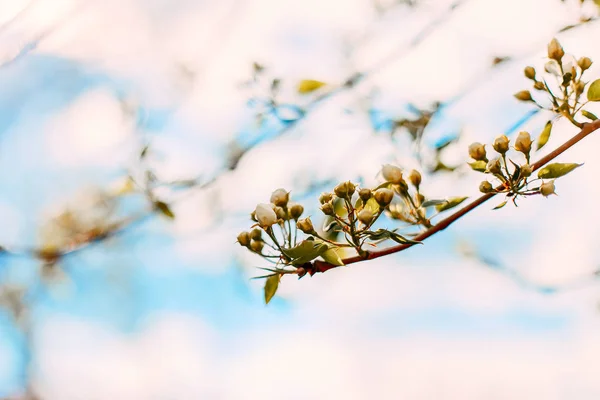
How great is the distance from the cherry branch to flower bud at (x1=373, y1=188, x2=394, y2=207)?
3.1 inches

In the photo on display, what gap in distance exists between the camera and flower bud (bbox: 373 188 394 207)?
3.38ft

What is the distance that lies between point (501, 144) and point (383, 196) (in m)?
0.23

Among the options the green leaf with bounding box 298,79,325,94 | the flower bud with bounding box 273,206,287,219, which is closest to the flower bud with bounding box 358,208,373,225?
the flower bud with bounding box 273,206,287,219

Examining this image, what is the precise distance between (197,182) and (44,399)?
4.22ft

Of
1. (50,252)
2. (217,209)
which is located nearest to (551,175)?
(217,209)

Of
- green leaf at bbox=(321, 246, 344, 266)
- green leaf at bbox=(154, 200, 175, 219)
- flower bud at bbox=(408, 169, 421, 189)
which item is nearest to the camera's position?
green leaf at bbox=(321, 246, 344, 266)

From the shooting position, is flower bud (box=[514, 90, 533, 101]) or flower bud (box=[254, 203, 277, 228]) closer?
flower bud (box=[254, 203, 277, 228])

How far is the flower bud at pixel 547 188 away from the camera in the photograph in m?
1.00

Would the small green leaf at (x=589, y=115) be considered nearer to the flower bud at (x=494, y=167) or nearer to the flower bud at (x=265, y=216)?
the flower bud at (x=494, y=167)

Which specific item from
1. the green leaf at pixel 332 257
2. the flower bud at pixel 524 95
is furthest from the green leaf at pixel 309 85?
the green leaf at pixel 332 257

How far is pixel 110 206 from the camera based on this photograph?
238cm

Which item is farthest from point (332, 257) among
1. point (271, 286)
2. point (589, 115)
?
point (589, 115)

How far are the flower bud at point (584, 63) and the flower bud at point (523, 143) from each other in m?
0.24

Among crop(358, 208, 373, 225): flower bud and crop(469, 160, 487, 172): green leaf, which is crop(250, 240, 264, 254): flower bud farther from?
crop(469, 160, 487, 172): green leaf
